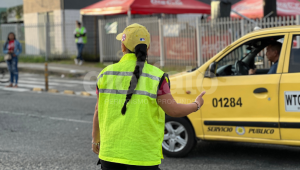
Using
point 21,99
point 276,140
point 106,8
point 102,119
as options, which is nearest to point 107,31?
point 106,8

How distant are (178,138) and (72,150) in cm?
164

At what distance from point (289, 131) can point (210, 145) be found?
175cm

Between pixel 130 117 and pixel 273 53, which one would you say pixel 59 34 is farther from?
pixel 130 117

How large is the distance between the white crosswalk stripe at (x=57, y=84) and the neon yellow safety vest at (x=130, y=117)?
9.96 metres

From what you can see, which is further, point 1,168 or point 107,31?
point 107,31

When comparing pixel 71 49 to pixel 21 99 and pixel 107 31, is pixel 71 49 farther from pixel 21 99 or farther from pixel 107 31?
pixel 21 99

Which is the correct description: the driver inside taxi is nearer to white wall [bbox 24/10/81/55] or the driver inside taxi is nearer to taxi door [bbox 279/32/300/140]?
taxi door [bbox 279/32/300/140]

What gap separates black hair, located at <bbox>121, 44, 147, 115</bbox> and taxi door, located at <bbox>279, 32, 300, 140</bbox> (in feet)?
8.86

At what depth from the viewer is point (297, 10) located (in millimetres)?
19672

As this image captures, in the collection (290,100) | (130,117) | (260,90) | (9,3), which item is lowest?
(290,100)

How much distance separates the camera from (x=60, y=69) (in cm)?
1828

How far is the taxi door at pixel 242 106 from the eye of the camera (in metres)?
4.93

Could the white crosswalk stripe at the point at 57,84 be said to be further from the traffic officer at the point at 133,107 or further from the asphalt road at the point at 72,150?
the traffic officer at the point at 133,107

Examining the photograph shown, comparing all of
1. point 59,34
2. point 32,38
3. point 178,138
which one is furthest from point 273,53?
point 32,38
